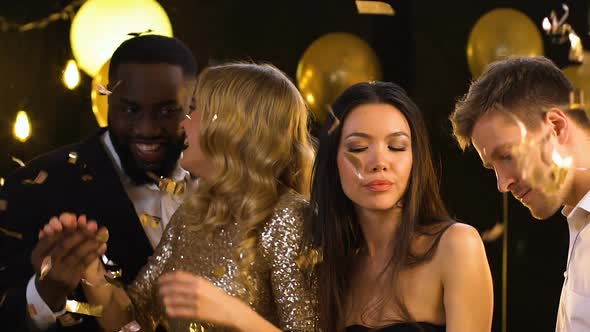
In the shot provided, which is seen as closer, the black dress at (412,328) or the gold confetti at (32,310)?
the black dress at (412,328)

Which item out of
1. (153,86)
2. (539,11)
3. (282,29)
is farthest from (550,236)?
(153,86)

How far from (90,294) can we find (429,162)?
2.80 feet

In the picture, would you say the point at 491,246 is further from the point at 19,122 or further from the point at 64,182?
the point at 64,182

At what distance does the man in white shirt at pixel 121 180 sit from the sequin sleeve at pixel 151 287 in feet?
0.65

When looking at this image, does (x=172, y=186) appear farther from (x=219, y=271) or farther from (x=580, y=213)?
(x=580, y=213)

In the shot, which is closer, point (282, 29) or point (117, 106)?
point (117, 106)

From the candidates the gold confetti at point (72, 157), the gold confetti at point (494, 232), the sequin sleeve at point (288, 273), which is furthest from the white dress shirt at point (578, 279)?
the gold confetti at point (494, 232)

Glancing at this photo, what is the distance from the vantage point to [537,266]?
19.1 ft

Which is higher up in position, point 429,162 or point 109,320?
point 429,162

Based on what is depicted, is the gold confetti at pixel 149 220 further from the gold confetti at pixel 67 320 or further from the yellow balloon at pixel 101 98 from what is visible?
the yellow balloon at pixel 101 98

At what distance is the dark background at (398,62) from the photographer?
5457 mm

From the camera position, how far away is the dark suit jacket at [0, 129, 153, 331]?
2.96 metres

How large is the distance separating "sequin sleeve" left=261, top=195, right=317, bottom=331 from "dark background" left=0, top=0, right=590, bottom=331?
3091 millimetres

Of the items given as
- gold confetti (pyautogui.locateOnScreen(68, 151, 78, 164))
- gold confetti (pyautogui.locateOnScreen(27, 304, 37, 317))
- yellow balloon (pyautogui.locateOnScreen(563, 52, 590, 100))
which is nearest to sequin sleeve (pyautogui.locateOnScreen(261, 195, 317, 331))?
gold confetti (pyautogui.locateOnScreen(27, 304, 37, 317))
